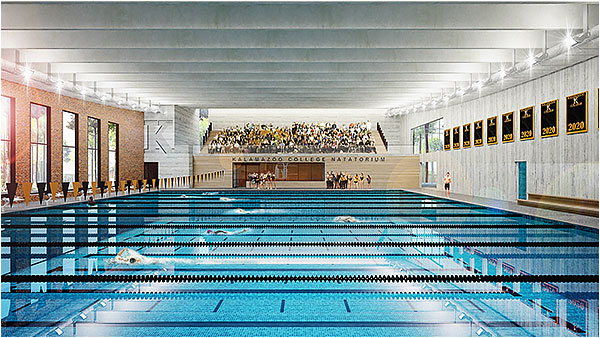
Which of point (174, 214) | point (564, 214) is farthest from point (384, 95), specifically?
point (174, 214)

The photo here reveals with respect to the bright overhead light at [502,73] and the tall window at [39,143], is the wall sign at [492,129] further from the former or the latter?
the tall window at [39,143]

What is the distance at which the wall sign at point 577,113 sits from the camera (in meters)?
10.4

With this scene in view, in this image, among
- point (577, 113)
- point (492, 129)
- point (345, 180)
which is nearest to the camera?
point (577, 113)

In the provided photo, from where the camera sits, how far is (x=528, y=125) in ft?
43.1

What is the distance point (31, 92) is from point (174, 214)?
6.84 meters

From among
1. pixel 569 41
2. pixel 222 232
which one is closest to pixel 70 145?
pixel 222 232

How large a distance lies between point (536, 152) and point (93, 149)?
49.9ft

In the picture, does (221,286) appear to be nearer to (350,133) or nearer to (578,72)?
(578,72)

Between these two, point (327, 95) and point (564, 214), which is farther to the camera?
point (327, 95)

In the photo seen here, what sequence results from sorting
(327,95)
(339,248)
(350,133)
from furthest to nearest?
(350,133) < (327,95) < (339,248)

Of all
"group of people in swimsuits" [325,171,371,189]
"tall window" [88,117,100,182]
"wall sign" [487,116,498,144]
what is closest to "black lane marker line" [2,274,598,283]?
"wall sign" [487,116,498,144]

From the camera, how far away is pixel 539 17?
332 inches

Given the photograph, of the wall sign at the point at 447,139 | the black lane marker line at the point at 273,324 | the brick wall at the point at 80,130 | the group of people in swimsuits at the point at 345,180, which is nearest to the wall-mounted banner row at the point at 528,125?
the wall sign at the point at 447,139

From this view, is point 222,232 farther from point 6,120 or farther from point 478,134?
point 478,134
